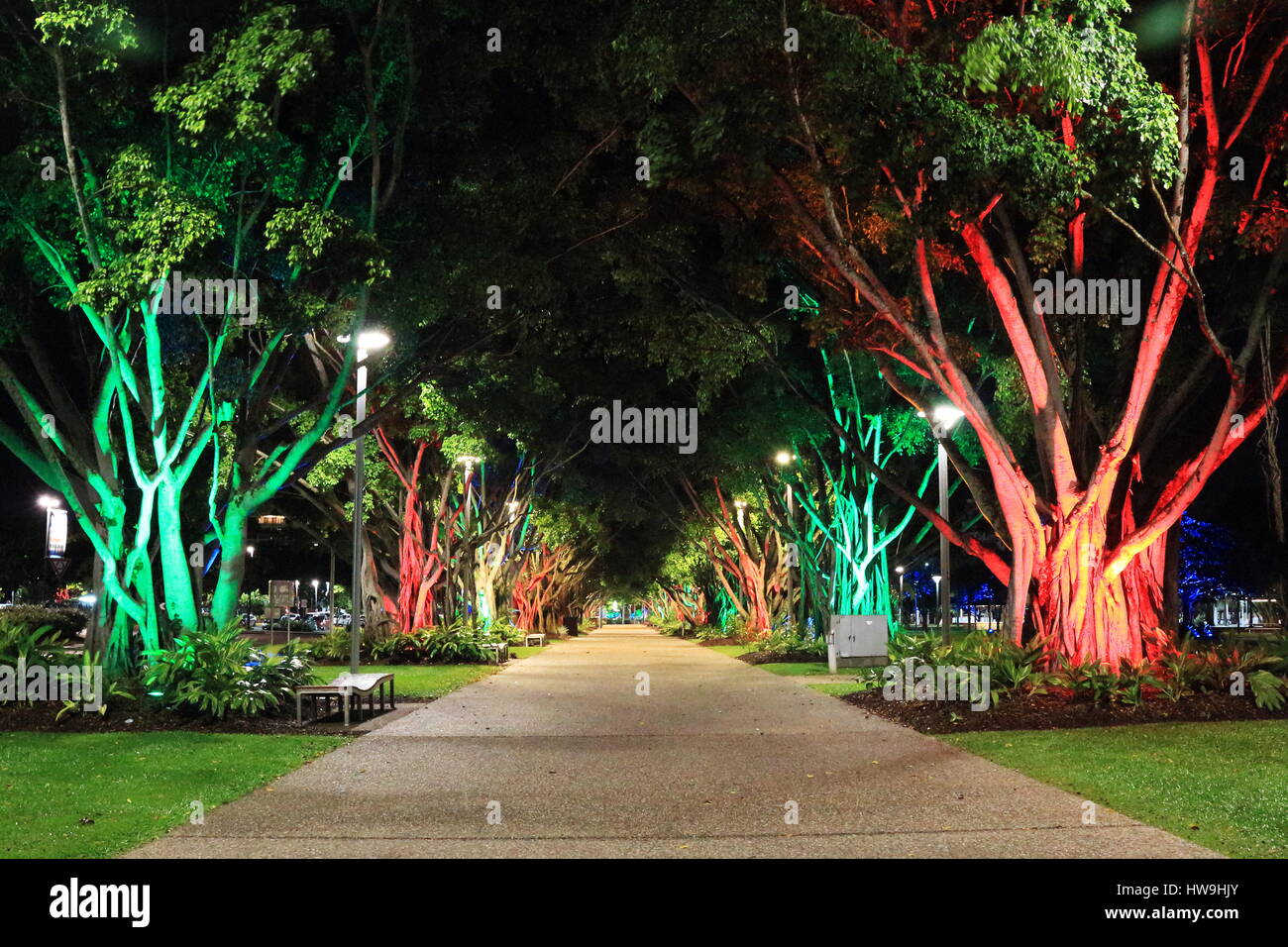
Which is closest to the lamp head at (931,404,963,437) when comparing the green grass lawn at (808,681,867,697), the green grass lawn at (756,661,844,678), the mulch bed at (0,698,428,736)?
the green grass lawn at (808,681,867,697)

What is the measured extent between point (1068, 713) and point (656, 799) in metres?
7.11

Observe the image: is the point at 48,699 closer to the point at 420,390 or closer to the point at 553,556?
the point at 420,390

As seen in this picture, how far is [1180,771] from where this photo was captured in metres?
10.1

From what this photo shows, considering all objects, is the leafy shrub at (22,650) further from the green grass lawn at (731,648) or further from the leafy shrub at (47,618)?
the green grass lawn at (731,648)

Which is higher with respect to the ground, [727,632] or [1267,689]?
[1267,689]

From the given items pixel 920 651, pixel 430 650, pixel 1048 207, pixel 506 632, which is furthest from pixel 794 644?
pixel 1048 207

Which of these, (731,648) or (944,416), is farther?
(731,648)

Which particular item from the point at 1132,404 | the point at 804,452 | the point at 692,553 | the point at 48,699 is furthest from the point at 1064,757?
the point at 692,553

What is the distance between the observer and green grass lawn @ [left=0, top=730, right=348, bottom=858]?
25.0 ft

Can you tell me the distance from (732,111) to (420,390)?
13.4 metres

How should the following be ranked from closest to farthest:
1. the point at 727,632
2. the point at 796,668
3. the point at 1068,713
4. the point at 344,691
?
the point at 1068,713 < the point at 344,691 < the point at 796,668 < the point at 727,632

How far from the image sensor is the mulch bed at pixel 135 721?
13883mm

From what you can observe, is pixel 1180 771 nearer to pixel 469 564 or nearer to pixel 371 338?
pixel 371 338
